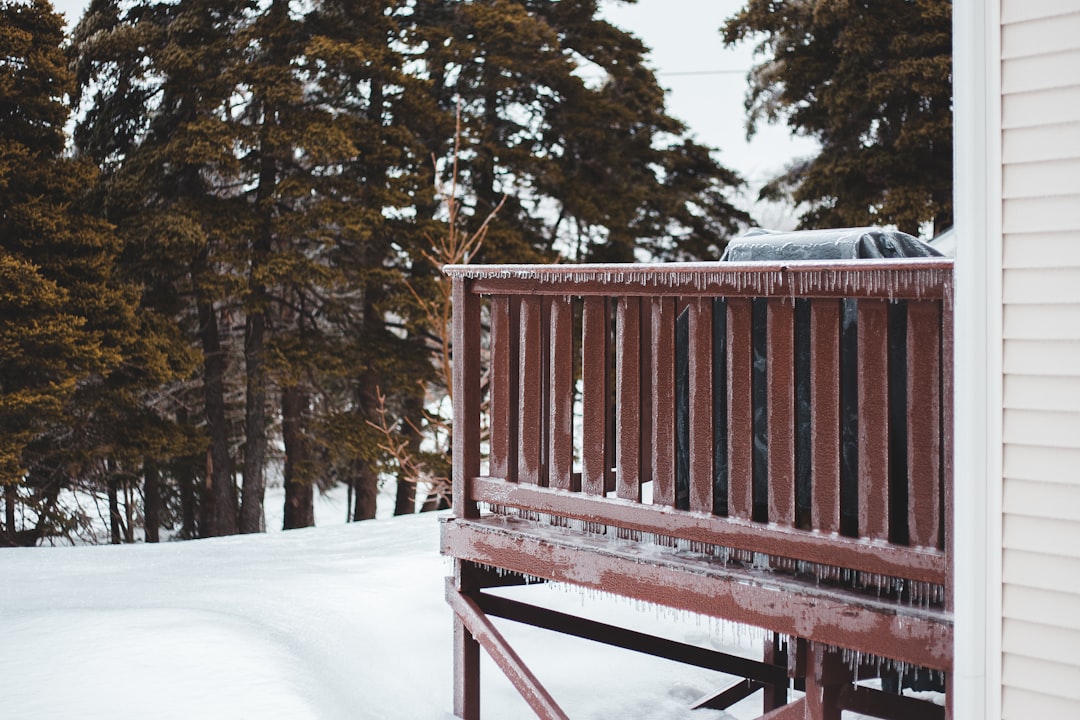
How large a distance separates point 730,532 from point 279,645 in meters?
2.22

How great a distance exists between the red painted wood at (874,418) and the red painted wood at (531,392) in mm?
1317

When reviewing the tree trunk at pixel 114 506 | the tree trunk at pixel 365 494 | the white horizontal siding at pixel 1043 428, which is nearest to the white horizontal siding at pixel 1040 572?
the white horizontal siding at pixel 1043 428

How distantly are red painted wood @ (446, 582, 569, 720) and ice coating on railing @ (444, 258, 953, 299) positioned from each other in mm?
1360

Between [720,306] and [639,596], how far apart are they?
3.64ft

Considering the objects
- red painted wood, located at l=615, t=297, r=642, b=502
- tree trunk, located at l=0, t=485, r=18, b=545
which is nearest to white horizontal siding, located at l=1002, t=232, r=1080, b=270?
red painted wood, located at l=615, t=297, r=642, b=502

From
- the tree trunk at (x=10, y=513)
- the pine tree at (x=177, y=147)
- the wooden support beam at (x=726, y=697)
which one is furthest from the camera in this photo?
the pine tree at (x=177, y=147)

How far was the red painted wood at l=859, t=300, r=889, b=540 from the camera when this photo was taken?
9.06 ft

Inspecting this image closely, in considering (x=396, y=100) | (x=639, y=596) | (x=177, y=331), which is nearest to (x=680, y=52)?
(x=396, y=100)

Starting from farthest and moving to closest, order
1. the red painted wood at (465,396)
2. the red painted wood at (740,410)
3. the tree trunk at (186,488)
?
the tree trunk at (186,488), the red painted wood at (465,396), the red painted wood at (740,410)

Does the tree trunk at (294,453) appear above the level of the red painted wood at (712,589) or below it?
below

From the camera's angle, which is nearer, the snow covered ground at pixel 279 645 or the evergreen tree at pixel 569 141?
the snow covered ground at pixel 279 645

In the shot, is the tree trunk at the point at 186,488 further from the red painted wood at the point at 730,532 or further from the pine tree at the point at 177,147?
the red painted wood at the point at 730,532

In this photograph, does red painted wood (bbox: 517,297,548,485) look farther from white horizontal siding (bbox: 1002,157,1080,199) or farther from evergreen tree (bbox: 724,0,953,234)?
evergreen tree (bbox: 724,0,953,234)

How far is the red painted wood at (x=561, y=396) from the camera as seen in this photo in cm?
357
